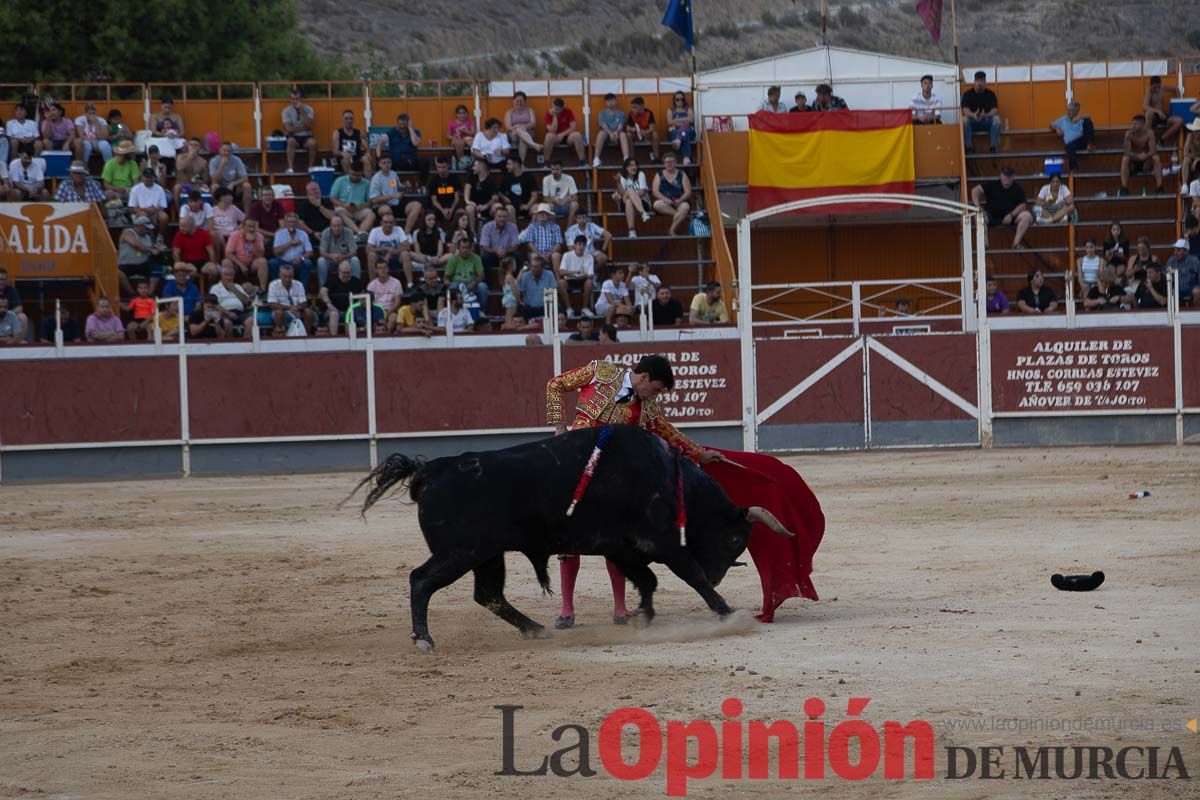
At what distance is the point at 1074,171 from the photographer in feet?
80.1

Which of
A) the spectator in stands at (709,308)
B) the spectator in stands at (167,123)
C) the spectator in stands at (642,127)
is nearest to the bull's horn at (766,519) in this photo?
the spectator in stands at (709,308)

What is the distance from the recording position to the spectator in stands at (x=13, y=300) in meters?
19.5

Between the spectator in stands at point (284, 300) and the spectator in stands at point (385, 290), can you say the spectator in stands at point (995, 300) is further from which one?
the spectator in stands at point (284, 300)

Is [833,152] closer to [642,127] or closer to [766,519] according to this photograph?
[642,127]

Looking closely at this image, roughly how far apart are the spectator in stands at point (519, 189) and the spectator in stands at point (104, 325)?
5.70 metres

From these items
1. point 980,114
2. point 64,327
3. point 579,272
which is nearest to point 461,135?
point 579,272

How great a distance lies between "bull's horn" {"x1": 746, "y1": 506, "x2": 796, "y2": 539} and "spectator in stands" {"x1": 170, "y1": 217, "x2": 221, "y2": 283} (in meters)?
13.9

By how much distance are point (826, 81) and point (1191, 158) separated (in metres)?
5.63

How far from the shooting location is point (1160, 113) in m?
24.1

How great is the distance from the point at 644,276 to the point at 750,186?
14.1 feet

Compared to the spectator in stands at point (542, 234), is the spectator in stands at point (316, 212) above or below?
above

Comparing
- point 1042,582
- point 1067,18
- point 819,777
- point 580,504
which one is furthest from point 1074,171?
point 1067,18

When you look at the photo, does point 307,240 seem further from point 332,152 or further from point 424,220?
point 332,152

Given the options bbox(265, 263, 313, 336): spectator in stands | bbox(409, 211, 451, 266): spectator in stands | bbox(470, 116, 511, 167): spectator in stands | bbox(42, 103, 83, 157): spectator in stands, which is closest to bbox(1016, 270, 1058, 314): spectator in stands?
bbox(409, 211, 451, 266): spectator in stands
